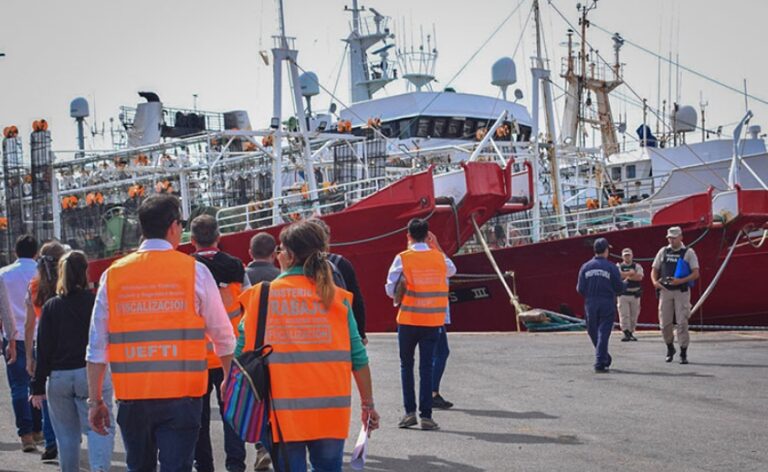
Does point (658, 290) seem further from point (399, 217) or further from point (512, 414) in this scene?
point (399, 217)

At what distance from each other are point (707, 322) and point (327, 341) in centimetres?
1893

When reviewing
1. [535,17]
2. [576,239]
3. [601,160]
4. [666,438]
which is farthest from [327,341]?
[601,160]

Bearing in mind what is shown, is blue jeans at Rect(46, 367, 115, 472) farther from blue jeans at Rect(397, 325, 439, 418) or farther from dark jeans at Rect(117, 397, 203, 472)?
blue jeans at Rect(397, 325, 439, 418)

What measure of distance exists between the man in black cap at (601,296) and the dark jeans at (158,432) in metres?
8.35

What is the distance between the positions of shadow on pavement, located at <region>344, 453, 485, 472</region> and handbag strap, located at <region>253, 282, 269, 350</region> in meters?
2.57

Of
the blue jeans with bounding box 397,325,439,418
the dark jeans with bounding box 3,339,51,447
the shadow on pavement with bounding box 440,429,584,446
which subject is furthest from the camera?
the blue jeans with bounding box 397,325,439,418

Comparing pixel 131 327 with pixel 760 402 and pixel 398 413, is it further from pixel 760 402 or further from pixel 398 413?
pixel 760 402

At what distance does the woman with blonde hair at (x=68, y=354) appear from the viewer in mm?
6250

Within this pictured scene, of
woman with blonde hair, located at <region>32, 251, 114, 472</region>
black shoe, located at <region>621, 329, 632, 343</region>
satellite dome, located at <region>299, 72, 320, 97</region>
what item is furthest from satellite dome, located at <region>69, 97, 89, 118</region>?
woman with blonde hair, located at <region>32, 251, 114, 472</region>

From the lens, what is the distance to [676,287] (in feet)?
44.2

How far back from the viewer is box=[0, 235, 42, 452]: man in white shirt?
27.0ft

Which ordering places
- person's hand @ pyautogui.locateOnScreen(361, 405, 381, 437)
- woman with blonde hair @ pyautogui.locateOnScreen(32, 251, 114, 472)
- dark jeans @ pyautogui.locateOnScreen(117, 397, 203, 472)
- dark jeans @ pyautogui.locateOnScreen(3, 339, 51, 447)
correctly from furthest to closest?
dark jeans @ pyautogui.locateOnScreen(3, 339, 51, 447) → woman with blonde hair @ pyautogui.locateOnScreen(32, 251, 114, 472) → person's hand @ pyautogui.locateOnScreen(361, 405, 381, 437) → dark jeans @ pyautogui.locateOnScreen(117, 397, 203, 472)

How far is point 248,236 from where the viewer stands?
22906mm

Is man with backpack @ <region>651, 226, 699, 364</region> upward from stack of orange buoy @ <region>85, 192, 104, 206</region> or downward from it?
downward
